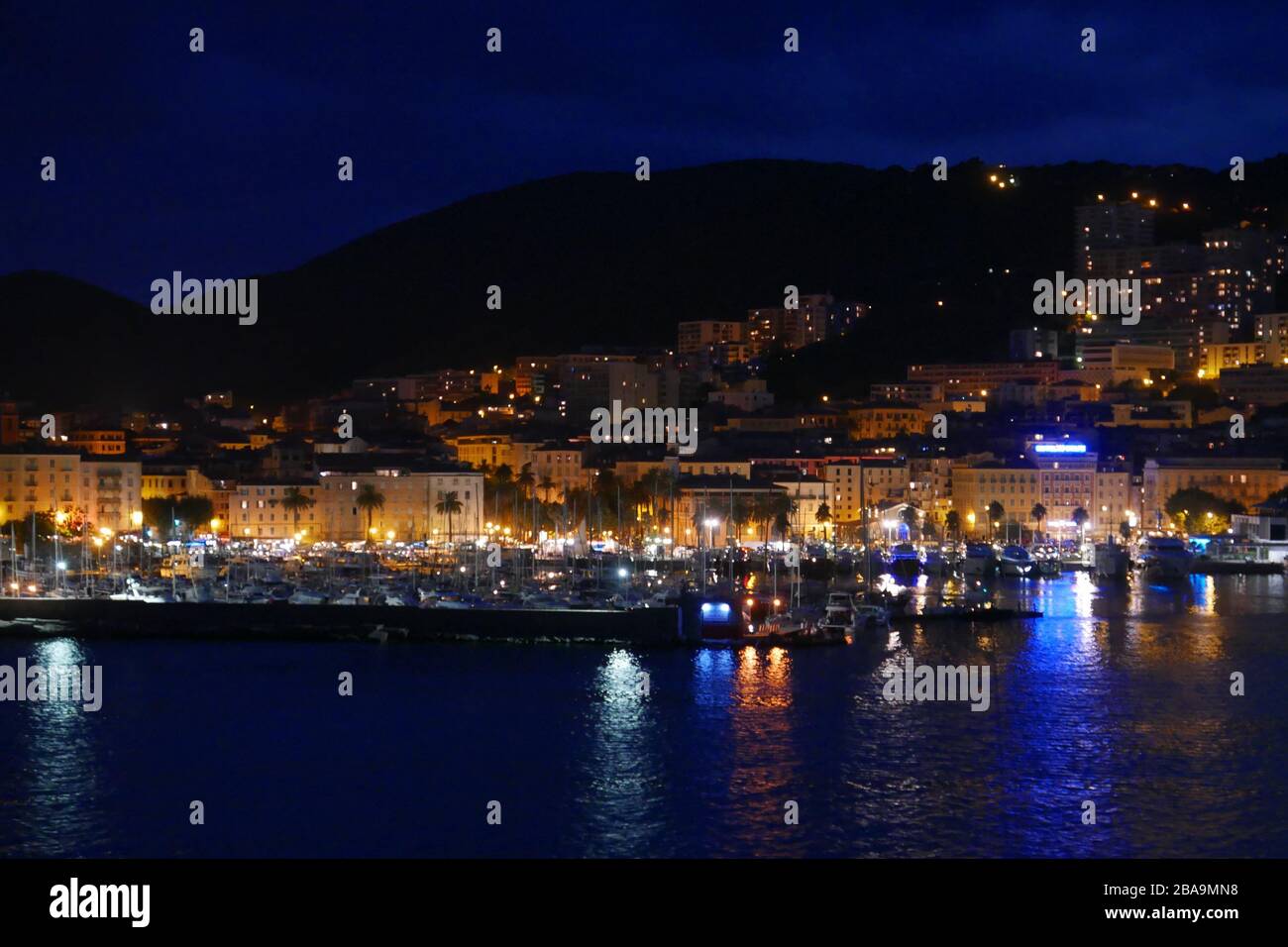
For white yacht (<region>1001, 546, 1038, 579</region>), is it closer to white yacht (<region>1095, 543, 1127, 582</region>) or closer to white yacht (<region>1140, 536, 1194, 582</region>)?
white yacht (<region>1095, 543, 1127, 582</region>)

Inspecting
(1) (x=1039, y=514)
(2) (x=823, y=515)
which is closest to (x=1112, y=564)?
(1) (x=1039, y=514)

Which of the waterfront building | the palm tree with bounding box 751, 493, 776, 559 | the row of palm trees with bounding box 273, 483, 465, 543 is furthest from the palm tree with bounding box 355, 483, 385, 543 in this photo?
the waterfront building

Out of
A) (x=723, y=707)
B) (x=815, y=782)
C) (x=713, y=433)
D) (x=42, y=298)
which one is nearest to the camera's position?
(x=815, y=782)

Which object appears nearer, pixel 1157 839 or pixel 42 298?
pixel 1157 839

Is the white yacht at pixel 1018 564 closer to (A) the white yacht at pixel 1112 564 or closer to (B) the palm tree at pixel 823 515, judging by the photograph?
(A) the white yacht at pixel 1112 564

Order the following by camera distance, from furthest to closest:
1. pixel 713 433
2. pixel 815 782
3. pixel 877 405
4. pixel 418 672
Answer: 1. pixel 877 405
2. pixel 713 433
3. pixel 418 672
4. pixel 815 782

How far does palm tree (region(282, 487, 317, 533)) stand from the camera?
137ft

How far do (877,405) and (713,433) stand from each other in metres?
7.44

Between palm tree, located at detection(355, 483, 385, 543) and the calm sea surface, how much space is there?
20.9 m

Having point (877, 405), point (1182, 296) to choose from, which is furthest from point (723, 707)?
point (1182, 296)

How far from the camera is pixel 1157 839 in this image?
1109cm

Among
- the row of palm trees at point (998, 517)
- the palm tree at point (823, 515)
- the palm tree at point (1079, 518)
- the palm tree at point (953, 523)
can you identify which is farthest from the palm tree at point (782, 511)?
the palm tree at point (1079, 518)
